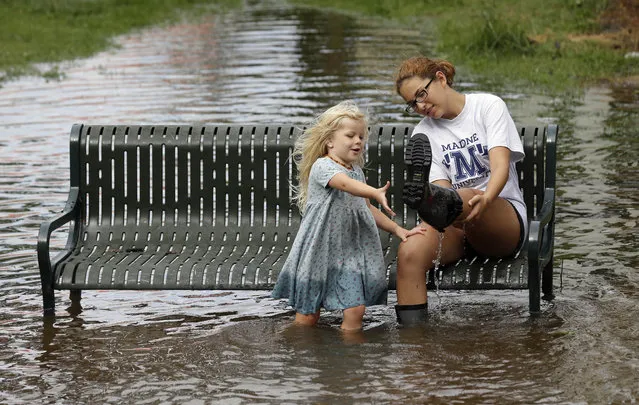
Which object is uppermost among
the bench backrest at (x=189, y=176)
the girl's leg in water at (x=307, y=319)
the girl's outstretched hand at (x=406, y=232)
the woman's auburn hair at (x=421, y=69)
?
the woman's auburn hair at (x=421, y=69)

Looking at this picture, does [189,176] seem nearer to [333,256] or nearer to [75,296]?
[75,296]

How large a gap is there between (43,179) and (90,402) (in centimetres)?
583

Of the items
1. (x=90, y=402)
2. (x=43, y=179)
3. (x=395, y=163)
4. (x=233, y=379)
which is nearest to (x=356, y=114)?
(x=395, y=163)

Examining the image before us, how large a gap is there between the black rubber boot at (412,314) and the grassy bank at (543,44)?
9.74 m

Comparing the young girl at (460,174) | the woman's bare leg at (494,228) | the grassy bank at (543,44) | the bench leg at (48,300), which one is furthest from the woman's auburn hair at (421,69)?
the grassy bank at (543,44)

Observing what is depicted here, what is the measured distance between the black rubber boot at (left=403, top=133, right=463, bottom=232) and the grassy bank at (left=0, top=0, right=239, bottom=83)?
527 inches

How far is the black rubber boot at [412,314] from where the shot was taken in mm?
6652

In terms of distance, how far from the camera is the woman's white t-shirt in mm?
6809

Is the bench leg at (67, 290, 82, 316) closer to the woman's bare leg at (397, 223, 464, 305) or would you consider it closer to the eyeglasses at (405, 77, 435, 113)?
the woman's bare leg at (397, 223, 464, 305)

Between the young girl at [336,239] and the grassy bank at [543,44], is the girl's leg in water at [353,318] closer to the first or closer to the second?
the young girl at [336,239]

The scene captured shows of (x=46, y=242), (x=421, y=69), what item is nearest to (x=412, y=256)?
(x=421, y=69)

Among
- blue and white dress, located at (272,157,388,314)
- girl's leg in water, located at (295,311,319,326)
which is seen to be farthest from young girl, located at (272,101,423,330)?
girl's leg in water, located at (295,311,319,326)

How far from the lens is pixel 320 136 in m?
6.61

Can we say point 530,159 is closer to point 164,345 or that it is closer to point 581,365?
point 581,365
